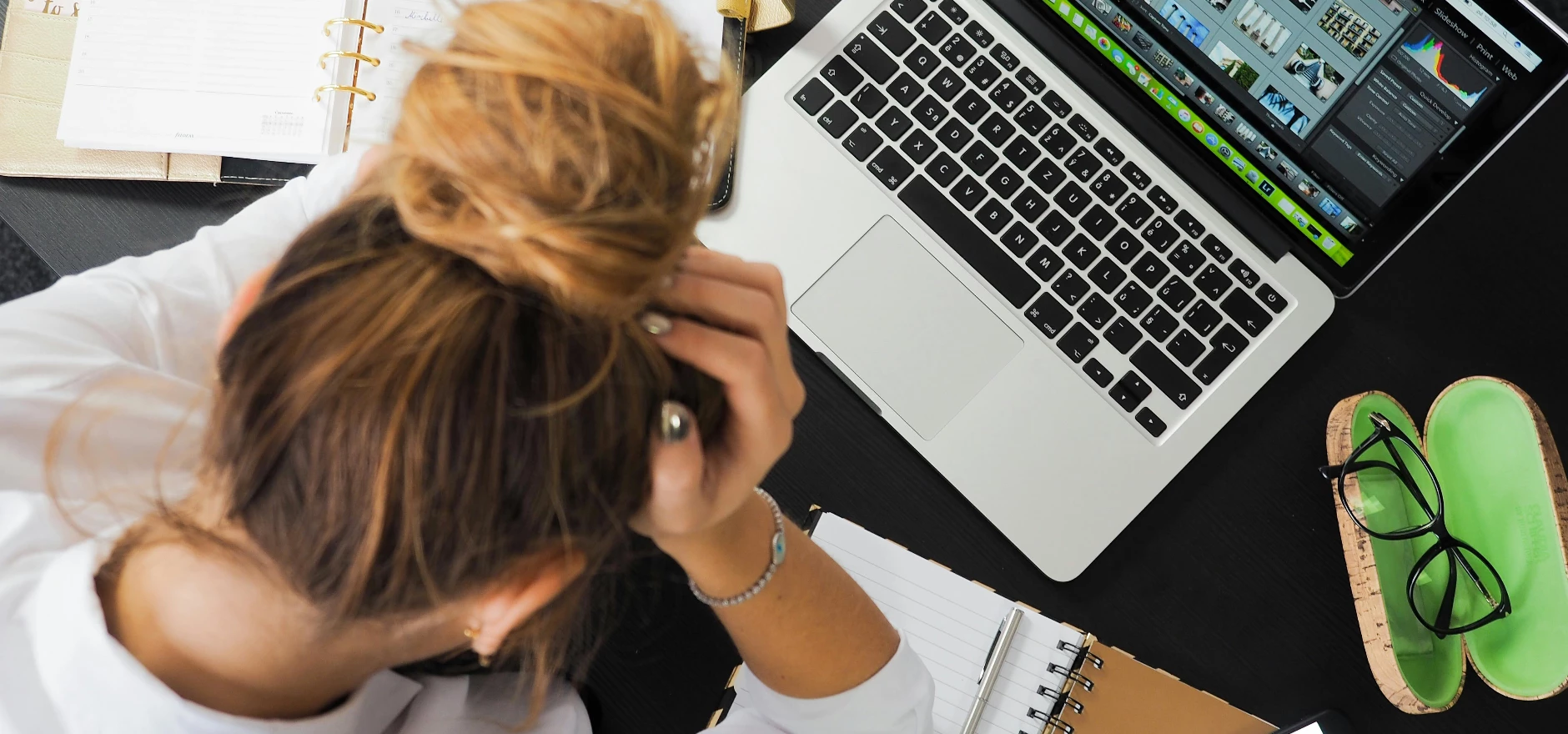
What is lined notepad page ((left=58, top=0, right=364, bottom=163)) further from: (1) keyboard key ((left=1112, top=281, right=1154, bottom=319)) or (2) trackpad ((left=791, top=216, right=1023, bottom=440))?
(1) keyboard key ((left=1112, top=281, right=1154, bottom=319))

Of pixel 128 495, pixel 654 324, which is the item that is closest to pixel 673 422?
pixel 654 324

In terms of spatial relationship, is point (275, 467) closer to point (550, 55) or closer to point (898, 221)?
point (550, 55)

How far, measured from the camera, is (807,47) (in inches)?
29.0

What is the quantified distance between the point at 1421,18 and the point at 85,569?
795 millimetres

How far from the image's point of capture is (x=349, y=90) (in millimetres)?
670

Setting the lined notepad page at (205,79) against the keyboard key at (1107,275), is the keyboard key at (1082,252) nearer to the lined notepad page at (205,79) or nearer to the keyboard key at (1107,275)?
the keyboard key at (1107,275)

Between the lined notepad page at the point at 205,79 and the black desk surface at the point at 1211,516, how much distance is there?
54 mm

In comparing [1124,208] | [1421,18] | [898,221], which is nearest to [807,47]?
[898,221]

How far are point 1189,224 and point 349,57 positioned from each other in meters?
0.66

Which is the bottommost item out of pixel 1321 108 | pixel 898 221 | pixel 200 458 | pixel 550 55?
pixel 200 458

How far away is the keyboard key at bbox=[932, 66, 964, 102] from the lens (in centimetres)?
74

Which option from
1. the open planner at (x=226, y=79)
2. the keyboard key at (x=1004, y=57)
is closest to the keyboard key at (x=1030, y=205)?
the keyboard key at (x=1004, y=57)

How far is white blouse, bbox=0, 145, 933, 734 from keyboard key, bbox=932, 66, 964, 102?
0.44 m

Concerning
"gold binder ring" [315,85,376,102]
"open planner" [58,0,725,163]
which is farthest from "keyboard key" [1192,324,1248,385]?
"gold binder ring" [315,85,376,102]
